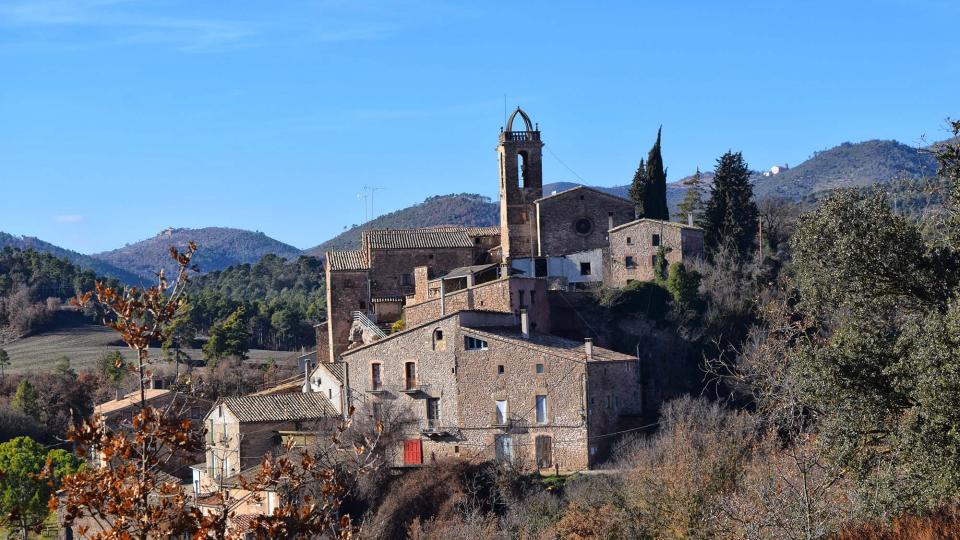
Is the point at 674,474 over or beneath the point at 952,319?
beneath

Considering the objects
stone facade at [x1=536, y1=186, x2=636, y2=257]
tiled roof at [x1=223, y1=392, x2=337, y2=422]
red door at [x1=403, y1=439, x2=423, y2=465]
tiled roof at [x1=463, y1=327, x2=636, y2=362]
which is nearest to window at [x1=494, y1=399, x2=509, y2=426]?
tiled roof at [x1=463, y1=327, x2=636, y2=362]

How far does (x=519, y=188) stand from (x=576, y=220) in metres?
3.01

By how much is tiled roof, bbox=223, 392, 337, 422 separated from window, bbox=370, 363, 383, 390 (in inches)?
76.9

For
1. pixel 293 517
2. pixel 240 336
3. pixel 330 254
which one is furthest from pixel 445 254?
pixel 293 517

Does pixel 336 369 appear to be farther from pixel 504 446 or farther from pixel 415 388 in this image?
pixel 504 446

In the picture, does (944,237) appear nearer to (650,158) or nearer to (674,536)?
(674,536)

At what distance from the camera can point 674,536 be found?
81.4 ft

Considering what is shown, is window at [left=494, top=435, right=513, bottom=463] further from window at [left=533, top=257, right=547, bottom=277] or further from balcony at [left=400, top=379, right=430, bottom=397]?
window at [left=533, top=257, right=547, bottom=277]

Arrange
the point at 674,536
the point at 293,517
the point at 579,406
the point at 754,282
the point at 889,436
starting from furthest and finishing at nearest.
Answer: the point at 754,282 < the point at 579,406 < the point at 674,536 < the point at 889,436 < the point at 293,517

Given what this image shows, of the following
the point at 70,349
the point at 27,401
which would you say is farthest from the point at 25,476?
the point at 70,349

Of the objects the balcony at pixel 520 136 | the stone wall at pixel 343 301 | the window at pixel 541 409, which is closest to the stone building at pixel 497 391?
the window at pixel 541 409

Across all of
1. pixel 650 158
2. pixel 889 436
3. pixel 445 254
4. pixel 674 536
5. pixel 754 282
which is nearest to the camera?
pixel 889 436

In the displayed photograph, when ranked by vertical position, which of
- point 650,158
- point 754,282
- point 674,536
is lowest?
point 674,536

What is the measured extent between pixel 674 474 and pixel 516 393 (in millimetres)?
9275
